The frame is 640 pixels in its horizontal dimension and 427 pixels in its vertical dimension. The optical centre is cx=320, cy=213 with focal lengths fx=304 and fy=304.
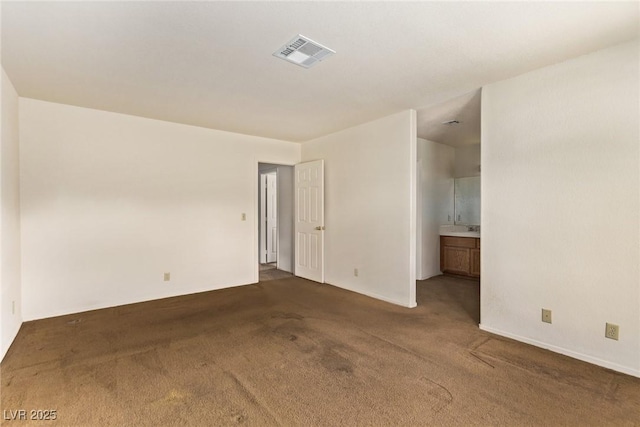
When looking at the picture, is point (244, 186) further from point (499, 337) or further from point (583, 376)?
point (583, 376)

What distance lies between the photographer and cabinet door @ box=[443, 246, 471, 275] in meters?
5.46

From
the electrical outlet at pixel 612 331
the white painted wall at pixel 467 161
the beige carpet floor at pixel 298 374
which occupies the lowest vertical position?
the beige carpet floor at pixel 298 374

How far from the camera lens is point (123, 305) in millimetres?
3957

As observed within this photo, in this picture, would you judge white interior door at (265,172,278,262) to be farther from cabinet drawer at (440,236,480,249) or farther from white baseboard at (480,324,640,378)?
white baseboard at (480,324,640,378)

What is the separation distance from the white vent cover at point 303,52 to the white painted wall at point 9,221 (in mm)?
2516

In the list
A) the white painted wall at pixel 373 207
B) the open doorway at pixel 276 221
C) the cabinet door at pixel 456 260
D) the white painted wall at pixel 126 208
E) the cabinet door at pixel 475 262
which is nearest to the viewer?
the white painted wall at pixel 126 208

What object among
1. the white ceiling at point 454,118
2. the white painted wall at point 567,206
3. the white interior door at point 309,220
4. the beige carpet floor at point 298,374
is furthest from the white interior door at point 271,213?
the white painted wall at point 567,206

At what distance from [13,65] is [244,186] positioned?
2.92 m

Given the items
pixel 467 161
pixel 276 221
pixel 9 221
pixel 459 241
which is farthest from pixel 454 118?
pixel 9 221

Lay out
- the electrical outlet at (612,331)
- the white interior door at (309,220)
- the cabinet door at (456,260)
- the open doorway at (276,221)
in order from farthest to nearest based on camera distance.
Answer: the open doorway at (276,221), the cabinet door at (456,260), the white interior door at (309,220), the electrical outlet at (612,331)

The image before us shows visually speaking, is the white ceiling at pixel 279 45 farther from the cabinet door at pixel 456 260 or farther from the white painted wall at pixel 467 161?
the cabinet door at pixel 456 260

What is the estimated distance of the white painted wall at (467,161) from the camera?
5.89 m

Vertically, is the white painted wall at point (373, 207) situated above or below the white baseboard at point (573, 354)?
above

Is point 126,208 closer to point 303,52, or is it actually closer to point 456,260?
point 303,52
